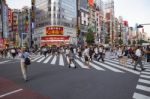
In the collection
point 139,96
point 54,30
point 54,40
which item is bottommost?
point 139,96

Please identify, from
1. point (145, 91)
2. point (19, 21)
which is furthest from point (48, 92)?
point (19, 21)

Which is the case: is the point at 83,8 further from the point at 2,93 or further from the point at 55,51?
the point at 2,93

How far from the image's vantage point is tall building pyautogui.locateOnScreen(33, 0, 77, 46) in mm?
91188

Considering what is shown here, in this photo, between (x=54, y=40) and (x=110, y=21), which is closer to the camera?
(x=54, y=40)

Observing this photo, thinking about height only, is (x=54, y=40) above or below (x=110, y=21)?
below

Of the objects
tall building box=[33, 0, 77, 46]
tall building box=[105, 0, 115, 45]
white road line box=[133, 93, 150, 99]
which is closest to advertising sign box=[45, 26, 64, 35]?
tall building box=[33, 0, 77, 46]

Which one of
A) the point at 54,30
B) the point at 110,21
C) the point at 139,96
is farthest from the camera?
the point at 110,21

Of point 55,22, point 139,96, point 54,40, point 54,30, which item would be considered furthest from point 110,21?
point 139,96

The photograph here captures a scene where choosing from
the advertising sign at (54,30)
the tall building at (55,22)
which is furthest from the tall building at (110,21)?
Answer: the advertising sign at (54,30)

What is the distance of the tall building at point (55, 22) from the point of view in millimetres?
91188

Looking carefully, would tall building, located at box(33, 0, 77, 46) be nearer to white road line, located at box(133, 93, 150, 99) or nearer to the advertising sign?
the advertising sign

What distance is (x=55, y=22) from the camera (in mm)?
91688

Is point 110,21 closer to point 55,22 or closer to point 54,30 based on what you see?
point 55,22

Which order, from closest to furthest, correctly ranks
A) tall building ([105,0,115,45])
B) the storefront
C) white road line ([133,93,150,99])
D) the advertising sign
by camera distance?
white road line ([133,93,150,99]), the storefront, the advertising sign, tall building ([105,0,115,45])
